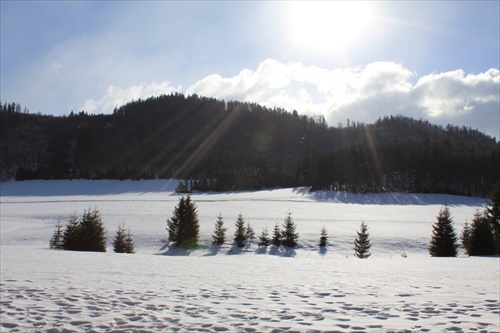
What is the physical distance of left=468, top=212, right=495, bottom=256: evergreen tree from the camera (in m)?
29.4

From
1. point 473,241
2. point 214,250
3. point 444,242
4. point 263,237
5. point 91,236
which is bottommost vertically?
point 214,250

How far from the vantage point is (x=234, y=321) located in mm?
7121

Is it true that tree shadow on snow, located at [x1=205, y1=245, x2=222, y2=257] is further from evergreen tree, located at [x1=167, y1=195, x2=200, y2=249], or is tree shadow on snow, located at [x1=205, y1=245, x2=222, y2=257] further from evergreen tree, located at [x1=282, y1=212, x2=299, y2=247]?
evergreen tree, located at [x1=282, y1=212, x2=299, y2=247]

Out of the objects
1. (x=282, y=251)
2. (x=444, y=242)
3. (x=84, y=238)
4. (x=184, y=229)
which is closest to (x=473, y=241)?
(x=444, y=242)

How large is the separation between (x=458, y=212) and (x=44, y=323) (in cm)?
6881

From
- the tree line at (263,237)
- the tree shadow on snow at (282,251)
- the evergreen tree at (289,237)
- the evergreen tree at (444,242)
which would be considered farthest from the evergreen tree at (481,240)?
the evergreen tree at (289,237)

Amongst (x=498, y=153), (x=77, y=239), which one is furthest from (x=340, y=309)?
(x=498, y=153)

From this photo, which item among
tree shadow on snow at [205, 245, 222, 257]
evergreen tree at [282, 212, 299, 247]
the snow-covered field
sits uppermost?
the snow-covered field

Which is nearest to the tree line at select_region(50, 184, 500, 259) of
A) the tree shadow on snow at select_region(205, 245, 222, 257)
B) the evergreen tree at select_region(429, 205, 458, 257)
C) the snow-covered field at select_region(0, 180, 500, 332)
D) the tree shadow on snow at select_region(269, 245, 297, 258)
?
the evergreen tree at select_region(429, 205, 458, 257)

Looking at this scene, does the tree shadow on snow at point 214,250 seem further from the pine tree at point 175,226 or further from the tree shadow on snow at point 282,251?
the tree shadow on snow at point 282,251

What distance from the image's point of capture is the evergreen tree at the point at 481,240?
2942cm

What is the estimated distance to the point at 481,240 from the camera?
1167 inches

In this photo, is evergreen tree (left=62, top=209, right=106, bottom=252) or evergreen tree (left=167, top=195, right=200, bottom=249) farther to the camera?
evergreen tree (left=167, top=195, right=200, bottom=249)

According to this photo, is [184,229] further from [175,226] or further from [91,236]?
[91,236]
